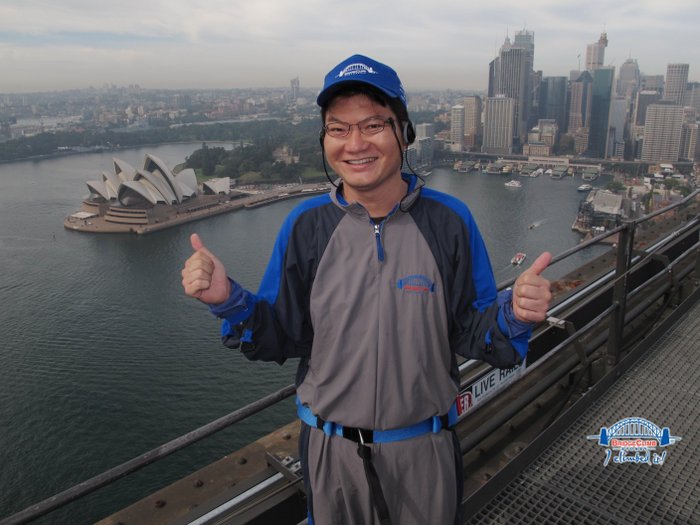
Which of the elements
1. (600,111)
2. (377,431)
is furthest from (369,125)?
(600,111)

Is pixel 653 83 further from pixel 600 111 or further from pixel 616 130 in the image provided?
pixel 616 130

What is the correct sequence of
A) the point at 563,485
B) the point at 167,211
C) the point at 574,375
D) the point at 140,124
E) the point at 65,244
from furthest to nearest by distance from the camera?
the point at 140,124, the point at 167,211, the point at 65,244, the point at 574,375, the point at 563,485

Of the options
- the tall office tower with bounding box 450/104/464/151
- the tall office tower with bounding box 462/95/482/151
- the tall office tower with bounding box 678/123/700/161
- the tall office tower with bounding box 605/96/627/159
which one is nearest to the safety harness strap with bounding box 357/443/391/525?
the tall office tower with bounding box 678/123/700/161

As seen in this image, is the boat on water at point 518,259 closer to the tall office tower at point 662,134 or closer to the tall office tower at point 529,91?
the tall office tower at point 662,134

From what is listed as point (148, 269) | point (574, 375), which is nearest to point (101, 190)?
point (148, 269)

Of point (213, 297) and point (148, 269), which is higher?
point (213, 297)

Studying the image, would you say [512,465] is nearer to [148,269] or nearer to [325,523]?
[325,523]
